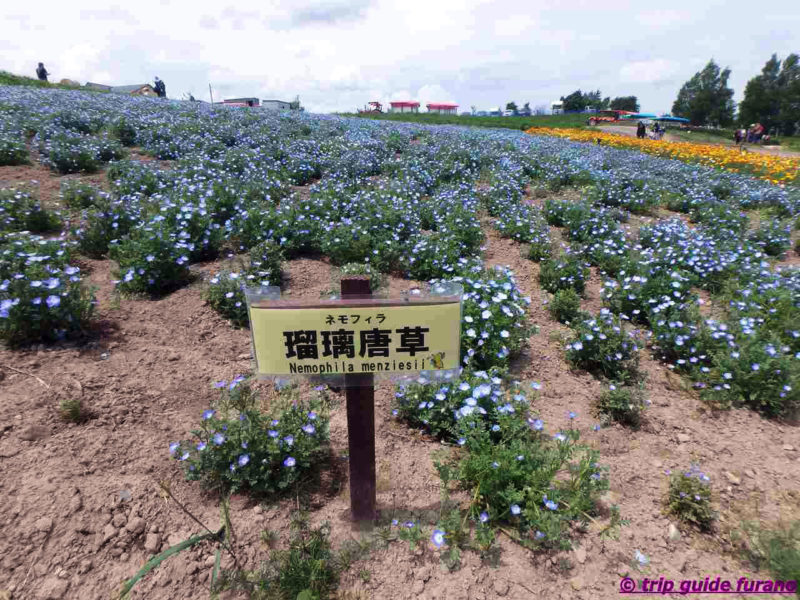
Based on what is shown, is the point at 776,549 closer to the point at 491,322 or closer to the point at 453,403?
the point at 453,403

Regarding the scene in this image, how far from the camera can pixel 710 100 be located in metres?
53.5

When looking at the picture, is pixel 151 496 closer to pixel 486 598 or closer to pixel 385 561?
pixel 385 561

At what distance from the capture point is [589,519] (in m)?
2.58

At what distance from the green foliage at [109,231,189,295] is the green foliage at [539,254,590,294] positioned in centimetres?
469

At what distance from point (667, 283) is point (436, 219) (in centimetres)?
352

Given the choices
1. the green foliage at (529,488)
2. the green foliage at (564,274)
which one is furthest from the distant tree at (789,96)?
the green foliage at (529,488)

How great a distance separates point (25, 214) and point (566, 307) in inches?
285

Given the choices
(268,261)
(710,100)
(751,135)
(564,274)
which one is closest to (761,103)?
(710,100)

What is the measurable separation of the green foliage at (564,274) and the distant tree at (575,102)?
85.5 meters

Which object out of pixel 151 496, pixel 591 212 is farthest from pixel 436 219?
pixel 151 496

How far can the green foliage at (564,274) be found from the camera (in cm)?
557

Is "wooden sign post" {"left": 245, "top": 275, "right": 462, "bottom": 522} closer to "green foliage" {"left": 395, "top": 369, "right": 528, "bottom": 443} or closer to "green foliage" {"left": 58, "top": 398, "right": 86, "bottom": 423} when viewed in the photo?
"green foliage" {"left": 395, "top": 369, "right": 528, "bottom": 443}

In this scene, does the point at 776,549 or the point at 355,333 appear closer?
the point at 355,333

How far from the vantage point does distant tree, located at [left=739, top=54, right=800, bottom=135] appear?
46938 mm
